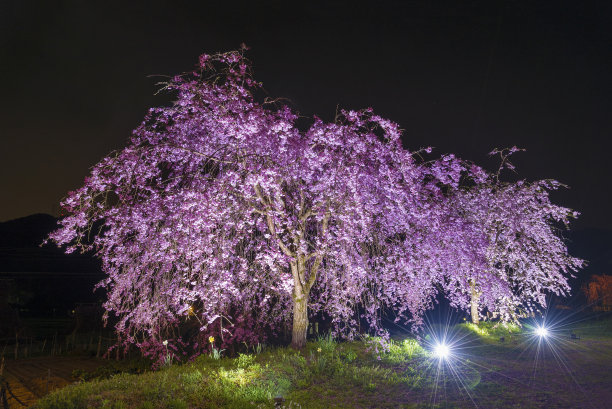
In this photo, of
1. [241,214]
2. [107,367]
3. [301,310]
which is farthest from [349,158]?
[107,367]

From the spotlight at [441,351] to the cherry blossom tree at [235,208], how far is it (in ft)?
6.07

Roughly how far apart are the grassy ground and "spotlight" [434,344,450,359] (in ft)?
0.67

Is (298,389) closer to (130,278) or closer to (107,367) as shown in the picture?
(130,278)

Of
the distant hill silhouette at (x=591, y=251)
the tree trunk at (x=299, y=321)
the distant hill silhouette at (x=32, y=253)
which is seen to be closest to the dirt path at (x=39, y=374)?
the tree trunk at (x=299, y=321)

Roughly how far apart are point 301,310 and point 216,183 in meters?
4.37

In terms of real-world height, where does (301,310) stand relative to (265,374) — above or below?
above

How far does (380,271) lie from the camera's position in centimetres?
1144

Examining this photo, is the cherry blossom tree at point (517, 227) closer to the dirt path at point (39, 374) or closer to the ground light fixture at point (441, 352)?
the ground light fixture at point (441, 352)

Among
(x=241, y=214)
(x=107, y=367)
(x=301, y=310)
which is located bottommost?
(x=107, y=367)

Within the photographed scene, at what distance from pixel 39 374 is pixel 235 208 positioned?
12.8 m

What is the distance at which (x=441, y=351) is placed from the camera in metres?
12.5

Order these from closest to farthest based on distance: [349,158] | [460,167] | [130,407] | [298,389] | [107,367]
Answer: [130,407], [298,389], [349,158], [460,167], [107,367]

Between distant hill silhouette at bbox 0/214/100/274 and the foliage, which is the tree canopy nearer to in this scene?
the foliage

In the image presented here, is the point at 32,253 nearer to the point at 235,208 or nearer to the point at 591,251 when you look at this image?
the point at 235,208
